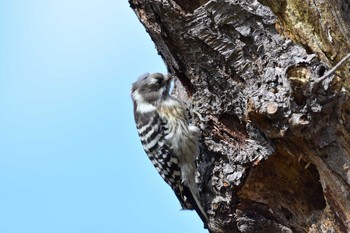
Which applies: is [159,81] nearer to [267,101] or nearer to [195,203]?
[195,203]

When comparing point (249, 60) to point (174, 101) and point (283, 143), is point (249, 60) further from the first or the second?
point (174, 101)

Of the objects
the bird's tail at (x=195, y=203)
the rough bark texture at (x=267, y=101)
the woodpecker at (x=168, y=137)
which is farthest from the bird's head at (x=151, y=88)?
the rough bark texture at (x=267, y=101)

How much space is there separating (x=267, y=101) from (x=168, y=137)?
1.69 m

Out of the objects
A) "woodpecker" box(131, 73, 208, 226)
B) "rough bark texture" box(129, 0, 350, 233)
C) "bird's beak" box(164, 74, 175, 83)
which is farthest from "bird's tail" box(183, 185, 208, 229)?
"bird's beak" box(164, 74, 175, 83)

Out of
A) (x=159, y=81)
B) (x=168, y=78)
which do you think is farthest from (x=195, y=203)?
(x=159, y=81)

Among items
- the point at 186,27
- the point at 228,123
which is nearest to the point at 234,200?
the point at 228,123

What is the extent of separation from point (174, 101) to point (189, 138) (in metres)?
0.41

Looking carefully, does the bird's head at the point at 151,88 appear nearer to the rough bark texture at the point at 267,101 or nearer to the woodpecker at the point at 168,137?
the woodpecker at the point at 168,137

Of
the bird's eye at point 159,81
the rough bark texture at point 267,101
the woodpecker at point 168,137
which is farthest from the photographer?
the bird's eye at point 159,81

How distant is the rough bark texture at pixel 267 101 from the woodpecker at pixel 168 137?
621 mm

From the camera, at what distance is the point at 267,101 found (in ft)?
10.1

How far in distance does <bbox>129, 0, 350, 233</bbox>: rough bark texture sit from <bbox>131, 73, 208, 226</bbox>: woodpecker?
62 centimetres

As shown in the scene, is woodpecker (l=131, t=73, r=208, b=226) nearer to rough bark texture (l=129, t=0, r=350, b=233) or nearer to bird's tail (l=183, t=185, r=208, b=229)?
bird's tail (l=183, t=185, r=208, b=229)

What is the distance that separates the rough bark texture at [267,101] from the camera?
3098mm
